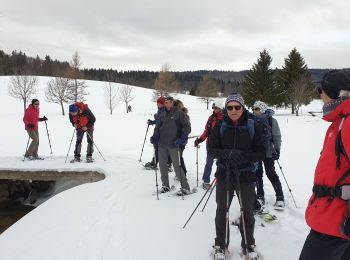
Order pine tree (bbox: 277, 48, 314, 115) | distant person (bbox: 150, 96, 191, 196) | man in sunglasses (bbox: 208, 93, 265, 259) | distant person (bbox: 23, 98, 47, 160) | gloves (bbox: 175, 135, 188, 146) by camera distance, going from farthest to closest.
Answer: pine tree (bbox: 277, 48, 314, 115) < distant person (bbox: 23, 98, 47, 160) < distant person (bbox: 150, 96, 191, 196) < gloves (bbox: 175, 135, 188, 146) < man in sunglasses (bbox: 208, 93, 265, 259)

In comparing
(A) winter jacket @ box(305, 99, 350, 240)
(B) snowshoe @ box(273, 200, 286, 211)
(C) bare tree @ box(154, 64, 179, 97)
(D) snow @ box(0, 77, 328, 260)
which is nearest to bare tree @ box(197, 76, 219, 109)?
(C) bare tree @ box(154, 64, 179, 97)

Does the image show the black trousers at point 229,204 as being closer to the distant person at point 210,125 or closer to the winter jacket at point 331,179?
the winter jacket at point 331,179

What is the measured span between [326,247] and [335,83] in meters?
1.30

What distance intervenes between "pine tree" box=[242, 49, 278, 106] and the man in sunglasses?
119 ft

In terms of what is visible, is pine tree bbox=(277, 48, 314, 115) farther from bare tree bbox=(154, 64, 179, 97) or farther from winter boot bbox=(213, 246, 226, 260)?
winter boot bbox=(213, 246, 226, 260)

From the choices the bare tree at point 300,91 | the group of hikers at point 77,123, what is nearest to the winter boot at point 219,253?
the group of hikers at point 77,123

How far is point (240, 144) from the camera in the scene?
395 centimetres

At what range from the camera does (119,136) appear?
66.9 ft

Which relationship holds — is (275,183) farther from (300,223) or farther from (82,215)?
A: (82,215)

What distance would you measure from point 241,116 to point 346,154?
171 centimetres

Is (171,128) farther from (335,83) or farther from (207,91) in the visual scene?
(207,91)

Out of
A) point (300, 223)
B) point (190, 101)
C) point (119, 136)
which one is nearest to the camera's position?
point (300, 223)

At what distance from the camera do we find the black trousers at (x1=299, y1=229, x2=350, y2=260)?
2.51 metres

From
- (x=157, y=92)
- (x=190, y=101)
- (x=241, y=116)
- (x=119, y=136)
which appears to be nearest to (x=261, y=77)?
(x=157, y=92)
